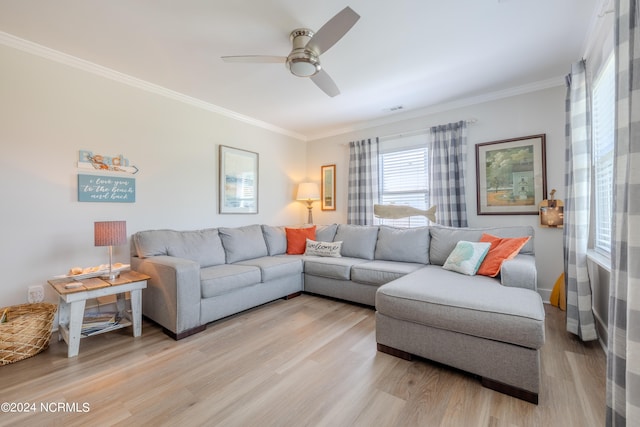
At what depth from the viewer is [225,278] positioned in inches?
101

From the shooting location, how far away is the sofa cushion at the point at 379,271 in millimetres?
2773

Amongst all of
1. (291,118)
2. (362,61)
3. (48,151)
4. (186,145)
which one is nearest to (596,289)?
(362,61)

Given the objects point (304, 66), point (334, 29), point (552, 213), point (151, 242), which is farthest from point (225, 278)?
point (552, 213)

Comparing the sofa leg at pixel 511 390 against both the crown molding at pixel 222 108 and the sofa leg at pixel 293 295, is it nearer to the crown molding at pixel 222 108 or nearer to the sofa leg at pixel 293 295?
the sofa leg at pixel 293 295

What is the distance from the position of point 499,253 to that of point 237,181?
3.22m

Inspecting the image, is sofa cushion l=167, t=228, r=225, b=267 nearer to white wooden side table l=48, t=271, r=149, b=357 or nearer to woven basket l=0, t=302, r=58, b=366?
white wooden side table l=48, t=271, r=149, b=357

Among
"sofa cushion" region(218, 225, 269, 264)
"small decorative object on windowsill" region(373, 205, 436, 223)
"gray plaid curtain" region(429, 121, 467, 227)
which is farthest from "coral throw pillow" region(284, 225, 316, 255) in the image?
"gray plaid curtain" region(429, 121, 467, 227)

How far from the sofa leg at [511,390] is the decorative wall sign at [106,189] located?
11.1 ft

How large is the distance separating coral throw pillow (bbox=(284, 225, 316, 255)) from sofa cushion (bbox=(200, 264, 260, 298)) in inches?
39.9

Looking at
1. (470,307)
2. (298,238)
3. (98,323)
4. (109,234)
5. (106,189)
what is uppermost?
(106,189)

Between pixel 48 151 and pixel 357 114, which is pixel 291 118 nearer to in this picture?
pixel 357 114

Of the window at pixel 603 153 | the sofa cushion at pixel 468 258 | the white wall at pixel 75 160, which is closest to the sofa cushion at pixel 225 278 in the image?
the white wall at pixel 75 160

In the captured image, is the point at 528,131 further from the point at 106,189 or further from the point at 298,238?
the point at 106,189

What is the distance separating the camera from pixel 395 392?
1590 mm
